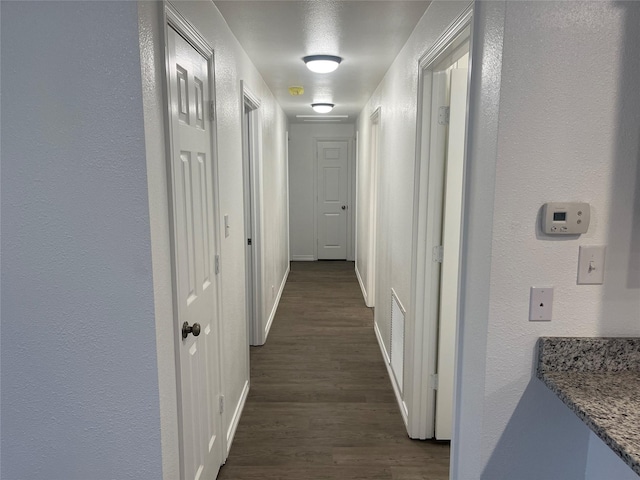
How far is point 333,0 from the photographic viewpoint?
2.03 metres

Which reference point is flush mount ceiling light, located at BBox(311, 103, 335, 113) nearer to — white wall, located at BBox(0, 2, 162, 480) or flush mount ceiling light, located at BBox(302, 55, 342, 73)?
flush mount ceiling light, located at BBox(302, 55, 342, 73)

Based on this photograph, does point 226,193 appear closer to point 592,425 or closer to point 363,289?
point 592,425

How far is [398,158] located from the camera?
307 cm

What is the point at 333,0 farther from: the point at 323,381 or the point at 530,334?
the point at 323,381

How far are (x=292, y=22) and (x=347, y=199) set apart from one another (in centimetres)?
539

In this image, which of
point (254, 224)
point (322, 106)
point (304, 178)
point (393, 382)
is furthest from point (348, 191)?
point (393, 382)

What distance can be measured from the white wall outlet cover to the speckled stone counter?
7 cm

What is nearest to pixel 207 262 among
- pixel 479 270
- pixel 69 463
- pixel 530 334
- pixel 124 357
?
pixel 124 357

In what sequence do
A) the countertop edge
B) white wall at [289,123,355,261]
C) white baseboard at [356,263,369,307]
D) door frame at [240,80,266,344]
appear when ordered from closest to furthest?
the countertop edge
door frame at [240,80,266,344]
white baseboard at [356,263,369,307]
white wall at [289,123,355,261]

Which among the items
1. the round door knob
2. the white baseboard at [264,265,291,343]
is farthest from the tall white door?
the white baseboard at [264,265,291,343]

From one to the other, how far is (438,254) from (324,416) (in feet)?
4.18

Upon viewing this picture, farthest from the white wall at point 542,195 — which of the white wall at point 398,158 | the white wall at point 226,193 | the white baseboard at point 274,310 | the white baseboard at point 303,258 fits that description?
the white baseboard at point 303,258

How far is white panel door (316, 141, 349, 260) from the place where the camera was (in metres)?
7.55

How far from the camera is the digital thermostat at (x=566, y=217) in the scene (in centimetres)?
134
